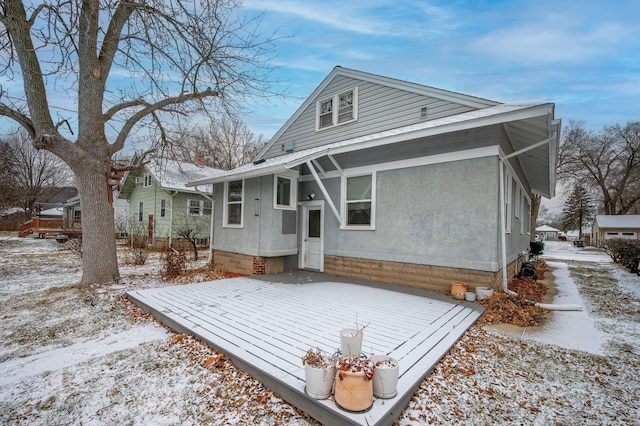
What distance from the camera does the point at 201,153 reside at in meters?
10.6

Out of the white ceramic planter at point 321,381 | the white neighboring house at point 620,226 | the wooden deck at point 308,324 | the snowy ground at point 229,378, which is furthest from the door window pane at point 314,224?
the white neighboring house at point 620,226

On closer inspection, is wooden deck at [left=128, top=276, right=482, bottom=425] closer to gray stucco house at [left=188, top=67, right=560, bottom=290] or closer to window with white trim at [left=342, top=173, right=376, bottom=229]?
gray stucco house at [left=188, top=67, right=560, bottom=290]

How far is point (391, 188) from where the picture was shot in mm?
7383

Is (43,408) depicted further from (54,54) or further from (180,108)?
(180,108)

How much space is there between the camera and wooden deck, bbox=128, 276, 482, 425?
2781 mm

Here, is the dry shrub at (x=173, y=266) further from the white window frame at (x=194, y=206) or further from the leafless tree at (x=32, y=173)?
the leafless tree at (x=32, y=173)

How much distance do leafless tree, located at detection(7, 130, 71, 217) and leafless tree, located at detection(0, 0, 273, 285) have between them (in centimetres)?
3234

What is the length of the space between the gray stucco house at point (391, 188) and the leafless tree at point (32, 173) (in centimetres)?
3488

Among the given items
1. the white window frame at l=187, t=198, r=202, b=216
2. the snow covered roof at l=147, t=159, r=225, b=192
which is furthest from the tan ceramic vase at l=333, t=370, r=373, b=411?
the white window frame at l=187, t=198, r=202, b=216

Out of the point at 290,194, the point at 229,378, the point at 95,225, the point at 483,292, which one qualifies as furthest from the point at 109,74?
the point at 483,292

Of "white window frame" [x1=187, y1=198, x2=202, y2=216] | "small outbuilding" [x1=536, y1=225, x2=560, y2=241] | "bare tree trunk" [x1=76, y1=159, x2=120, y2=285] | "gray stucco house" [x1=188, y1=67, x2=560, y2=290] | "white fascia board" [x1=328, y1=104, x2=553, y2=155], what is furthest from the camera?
"small outbuilding" [x1=536, y1=225, x2=560, y2=241]

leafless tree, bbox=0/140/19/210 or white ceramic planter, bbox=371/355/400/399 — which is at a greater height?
leafless tree, bbox=0/140/19/210

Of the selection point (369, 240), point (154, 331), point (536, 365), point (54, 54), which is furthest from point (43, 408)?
point (369, 240)

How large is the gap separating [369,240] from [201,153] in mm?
6946
